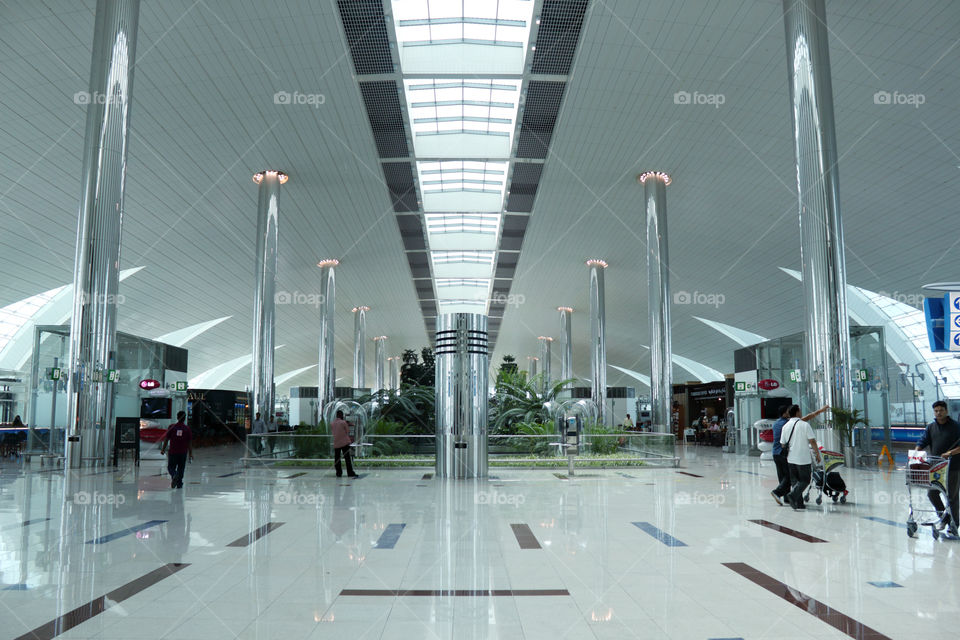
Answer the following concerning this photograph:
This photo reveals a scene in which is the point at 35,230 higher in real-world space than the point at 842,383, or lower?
higher

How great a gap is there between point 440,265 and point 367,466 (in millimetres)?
24776

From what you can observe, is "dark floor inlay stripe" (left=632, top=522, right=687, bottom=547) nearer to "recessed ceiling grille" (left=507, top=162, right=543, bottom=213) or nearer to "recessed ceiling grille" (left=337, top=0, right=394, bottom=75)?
"recessed ceiling grille" (left=337, top=0, right=394, bottom=75)

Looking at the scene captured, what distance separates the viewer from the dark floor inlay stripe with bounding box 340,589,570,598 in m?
4.96

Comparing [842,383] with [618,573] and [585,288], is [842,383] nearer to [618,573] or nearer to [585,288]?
[618,573]

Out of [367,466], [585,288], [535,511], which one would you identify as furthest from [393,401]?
Answer: [585,288]

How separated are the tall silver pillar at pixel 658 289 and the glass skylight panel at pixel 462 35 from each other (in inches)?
328

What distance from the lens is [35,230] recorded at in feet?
79.2

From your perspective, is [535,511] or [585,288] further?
[585,288]

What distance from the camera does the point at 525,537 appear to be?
7.22 meters

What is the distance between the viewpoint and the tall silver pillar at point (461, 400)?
1377cm

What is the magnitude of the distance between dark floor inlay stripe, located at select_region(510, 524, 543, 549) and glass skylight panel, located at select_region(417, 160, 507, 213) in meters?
18.3
